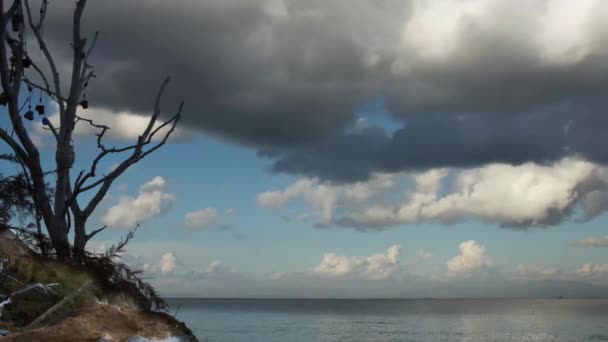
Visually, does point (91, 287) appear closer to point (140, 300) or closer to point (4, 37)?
point (140, 300)

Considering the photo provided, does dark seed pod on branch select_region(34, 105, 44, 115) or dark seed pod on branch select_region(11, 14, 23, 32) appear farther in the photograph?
dark seed pod on branch select_region(34, 105, 44, 115)

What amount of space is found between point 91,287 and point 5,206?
2.83 metres

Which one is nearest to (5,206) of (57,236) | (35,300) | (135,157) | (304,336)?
(57,236)

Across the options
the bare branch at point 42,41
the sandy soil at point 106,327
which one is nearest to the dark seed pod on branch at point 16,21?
the bare branch at point 42,41

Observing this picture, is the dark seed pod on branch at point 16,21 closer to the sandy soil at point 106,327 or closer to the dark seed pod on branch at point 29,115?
the dark seed pod on branch at point 29,115

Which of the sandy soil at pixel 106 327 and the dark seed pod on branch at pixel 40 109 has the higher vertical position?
the dark seed pod on branch at pixel 40 109

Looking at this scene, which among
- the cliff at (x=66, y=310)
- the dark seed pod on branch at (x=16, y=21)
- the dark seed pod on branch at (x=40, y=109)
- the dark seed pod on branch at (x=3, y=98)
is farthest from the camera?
the dark seed pod on branch at (x=40, y=109)

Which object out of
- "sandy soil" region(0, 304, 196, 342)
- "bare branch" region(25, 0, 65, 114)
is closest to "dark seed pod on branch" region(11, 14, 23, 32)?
"bare branch" region(25, 0, 65, 114)

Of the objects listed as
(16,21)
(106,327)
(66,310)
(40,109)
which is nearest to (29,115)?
(40,109)

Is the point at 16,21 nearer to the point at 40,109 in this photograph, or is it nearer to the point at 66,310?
the point at 40,109

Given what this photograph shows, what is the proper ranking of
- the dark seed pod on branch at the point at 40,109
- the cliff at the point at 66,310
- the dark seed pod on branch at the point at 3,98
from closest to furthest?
1. the cliff at the point at 66,310
2. the dark seed pod on branch at the point at 3,98
3. the dark seed pod on branch at the point at 40,109

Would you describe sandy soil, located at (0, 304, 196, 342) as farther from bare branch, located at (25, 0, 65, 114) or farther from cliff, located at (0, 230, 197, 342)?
bare branch, located at (25, 0, 65, 114)

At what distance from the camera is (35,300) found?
22.1 ft

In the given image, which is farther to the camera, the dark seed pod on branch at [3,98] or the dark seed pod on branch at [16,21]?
the dark seed pod on branch at [16,21]
